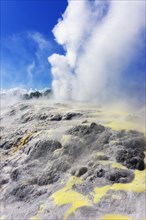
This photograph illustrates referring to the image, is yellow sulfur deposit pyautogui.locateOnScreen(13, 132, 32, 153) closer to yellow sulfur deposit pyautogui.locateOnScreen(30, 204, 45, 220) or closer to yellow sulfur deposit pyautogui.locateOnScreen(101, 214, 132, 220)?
yellow sulfur deposit pyautogui.locateOnScreen(30, 204, 45, 220)

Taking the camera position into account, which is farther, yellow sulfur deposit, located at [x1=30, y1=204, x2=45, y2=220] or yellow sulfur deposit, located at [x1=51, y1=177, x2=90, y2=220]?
yellow sulfur deposit, located at [x1=51, y1=177, x2=90, y2=220]

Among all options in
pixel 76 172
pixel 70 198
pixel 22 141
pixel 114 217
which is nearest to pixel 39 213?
pixel 70 198

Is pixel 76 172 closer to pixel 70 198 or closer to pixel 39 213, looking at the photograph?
pixel 70 198

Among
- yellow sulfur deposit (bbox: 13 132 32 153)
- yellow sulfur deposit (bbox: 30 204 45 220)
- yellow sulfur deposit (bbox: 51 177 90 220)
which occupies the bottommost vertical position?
yellow sulfur deposit (bbox: 30 204 45 220)

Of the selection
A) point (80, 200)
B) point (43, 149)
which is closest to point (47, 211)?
point (80, 200)

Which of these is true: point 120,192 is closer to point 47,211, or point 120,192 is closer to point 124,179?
point 124,179

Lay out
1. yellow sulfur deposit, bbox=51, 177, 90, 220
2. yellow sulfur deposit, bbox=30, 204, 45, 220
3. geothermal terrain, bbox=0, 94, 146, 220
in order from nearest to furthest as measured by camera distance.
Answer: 1. yellow sulfur deposit, bbox=30, 204, 45, 220
2. geothermal terrain, bbox=0, 94, 146, 220
3. yellow sulfur deposit, bbox=51, 177, 90, 220

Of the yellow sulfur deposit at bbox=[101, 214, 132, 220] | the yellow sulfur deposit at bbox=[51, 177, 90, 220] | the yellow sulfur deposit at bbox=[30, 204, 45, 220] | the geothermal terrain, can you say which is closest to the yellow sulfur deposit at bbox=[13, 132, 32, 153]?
the geothermal terrain
